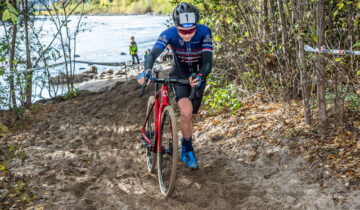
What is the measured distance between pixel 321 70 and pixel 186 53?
1.84 m

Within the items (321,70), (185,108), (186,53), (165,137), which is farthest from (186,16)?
(321,70)

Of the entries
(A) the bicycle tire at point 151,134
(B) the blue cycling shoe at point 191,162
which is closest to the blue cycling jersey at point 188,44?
(A) the bicycle tire at point 151,134

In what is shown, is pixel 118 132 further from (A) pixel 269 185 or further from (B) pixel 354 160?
(B) pixel 354 160

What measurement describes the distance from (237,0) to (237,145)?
2.67 meters

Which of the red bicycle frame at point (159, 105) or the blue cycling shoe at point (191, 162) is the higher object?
the red bicycle frame at point (159, 105)

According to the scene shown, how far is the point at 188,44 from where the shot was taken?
4594 millimetres

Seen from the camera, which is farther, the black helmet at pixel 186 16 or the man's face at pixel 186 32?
the man's face at pixel 186 32

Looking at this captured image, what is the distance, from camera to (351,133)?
168 inches

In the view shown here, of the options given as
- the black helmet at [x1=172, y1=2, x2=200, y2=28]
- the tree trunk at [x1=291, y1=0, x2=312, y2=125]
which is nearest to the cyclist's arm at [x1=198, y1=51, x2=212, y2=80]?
the black helmet at [x1=172, y1=2, x2=200, y2=28]

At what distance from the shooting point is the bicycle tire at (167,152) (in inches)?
153

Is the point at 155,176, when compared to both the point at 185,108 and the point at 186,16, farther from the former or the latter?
the point at 186,16

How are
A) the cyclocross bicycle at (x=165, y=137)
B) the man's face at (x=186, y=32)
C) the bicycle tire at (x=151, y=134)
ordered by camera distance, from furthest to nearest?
1. the bicycle tire at (x=151, y=134)
2. the man's face at (x=186, y=32)
3. the cyclocross bicycle at (x=165, y=137)

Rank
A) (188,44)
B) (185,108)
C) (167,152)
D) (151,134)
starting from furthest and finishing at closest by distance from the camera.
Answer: (151,134), (188,44), (185,108), (167,152)

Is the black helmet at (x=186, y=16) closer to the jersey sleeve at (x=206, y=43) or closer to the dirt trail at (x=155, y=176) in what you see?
the jersey sleeve at (x=206, y=43)
